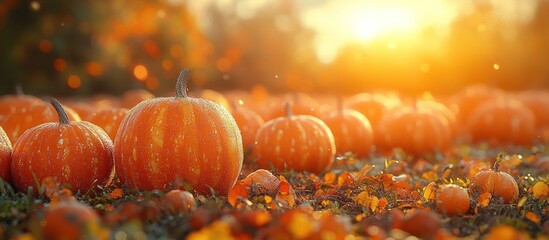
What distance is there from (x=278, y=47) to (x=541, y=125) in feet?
54.6

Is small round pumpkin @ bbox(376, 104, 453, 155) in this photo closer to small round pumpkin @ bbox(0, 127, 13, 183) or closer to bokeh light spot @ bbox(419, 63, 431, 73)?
small round pumpkin @ bbox(0, 127, 13, 183)

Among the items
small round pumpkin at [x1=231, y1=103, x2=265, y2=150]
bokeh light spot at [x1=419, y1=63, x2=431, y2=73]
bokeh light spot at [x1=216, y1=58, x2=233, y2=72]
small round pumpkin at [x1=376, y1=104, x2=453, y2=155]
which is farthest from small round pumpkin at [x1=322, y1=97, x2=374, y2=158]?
bokeh light spot at [x1=216, y1=58, x2=233, y2=72]

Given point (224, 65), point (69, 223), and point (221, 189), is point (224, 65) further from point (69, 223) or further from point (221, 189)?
point (69, 223)

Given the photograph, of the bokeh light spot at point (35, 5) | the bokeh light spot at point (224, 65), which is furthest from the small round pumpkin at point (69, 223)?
the bokeh light spot at point (224, 65)

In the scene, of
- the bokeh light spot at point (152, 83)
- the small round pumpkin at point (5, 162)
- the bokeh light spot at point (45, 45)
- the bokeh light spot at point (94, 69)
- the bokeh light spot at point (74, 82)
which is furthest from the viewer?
the bokeh light spot at point (152, 83)

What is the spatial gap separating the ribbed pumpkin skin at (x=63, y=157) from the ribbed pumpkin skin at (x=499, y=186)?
2.85 m

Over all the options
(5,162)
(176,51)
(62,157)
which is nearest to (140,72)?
(176,51)

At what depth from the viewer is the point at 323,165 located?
254 inches

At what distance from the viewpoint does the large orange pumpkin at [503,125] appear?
9.75 m

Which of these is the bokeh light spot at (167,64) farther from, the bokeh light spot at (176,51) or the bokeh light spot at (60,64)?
the bokeh light spot at (60,64)

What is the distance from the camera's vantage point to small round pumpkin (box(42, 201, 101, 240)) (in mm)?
2994

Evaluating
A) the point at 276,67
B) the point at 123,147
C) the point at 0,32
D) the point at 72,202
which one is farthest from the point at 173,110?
the point at 276,67

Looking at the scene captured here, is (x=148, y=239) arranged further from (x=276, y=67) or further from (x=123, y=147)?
(x=276, y=67)

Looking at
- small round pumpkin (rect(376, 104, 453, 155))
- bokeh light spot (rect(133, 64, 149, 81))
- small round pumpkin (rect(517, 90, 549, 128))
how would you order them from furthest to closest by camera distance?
bokeh light spot (rect(133, 64, 149, 81))
small round pumpkin (rect(517, 90, 549, 128))
small round pumpkin (rect(376, 104, 453, 155))
